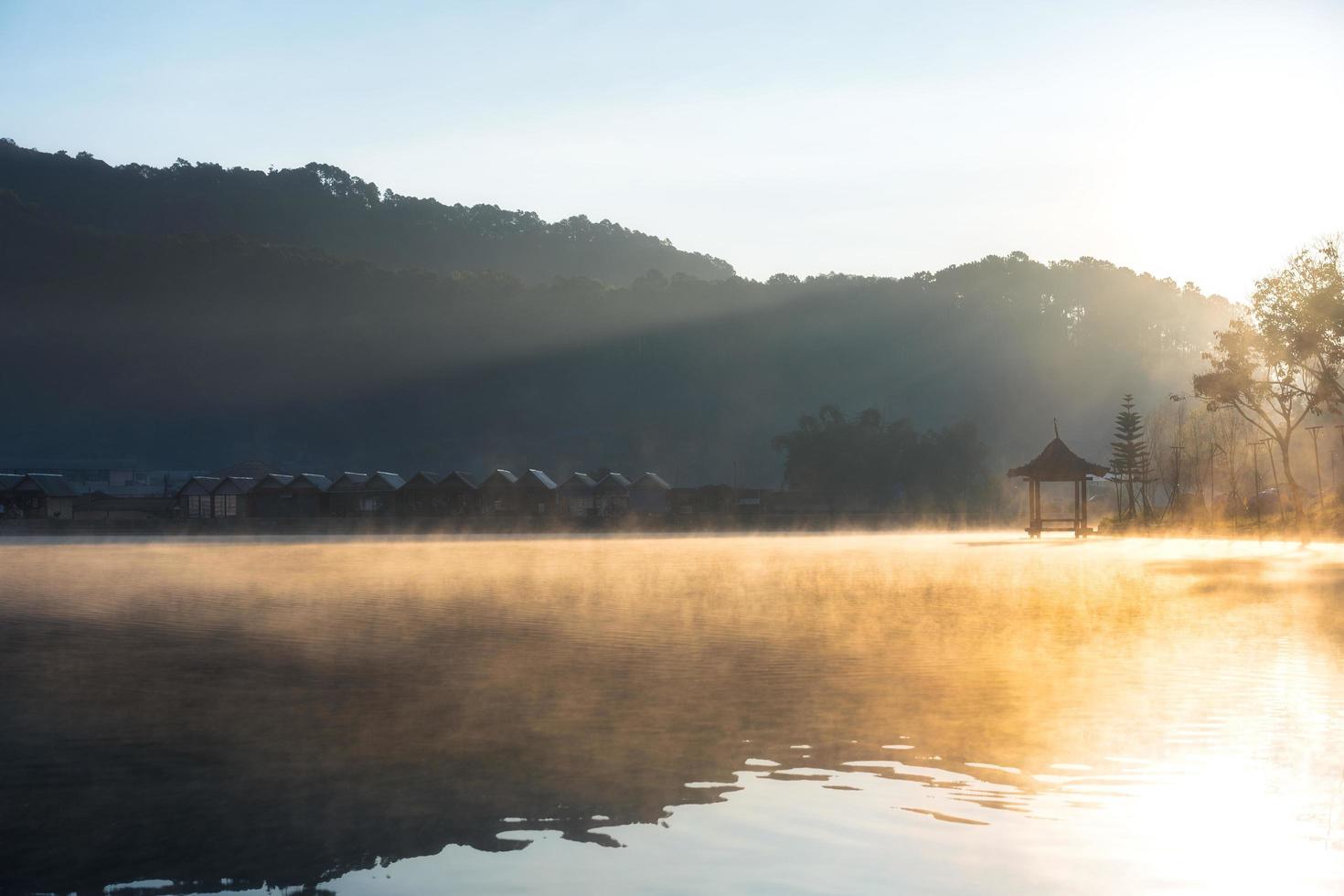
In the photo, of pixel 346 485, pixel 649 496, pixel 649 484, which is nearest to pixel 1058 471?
pixel 649 484

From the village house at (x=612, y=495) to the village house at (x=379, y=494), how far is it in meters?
12.2

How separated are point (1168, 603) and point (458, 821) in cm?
1437

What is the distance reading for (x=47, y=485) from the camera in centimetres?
8288

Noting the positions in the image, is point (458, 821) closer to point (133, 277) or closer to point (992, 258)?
point (133, 277)

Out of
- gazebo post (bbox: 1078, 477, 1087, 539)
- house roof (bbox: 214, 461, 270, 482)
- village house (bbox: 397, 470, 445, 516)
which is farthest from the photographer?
house roof (bbox: 214, 461, 270, 482)

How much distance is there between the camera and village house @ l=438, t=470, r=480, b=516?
84.9 m

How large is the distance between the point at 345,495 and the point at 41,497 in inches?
691

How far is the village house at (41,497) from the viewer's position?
82.4m

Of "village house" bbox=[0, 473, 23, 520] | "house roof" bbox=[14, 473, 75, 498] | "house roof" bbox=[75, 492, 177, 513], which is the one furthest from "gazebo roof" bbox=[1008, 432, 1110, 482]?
"village house" bbox=[0, 473, 23, 520]

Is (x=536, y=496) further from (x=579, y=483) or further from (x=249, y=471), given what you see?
(x=249, y=471)

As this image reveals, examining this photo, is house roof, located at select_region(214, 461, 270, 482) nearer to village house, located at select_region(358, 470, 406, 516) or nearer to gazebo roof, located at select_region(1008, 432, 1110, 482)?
village house, located at select_region(358, 470, 406, 516)

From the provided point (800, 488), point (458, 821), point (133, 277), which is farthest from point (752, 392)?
point (458, 821)

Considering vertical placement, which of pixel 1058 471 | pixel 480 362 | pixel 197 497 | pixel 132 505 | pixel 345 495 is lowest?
pixel 132 505

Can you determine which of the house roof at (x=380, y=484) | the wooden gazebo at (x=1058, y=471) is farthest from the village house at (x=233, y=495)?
the wooden gazebo at (x=1058, y=471)
